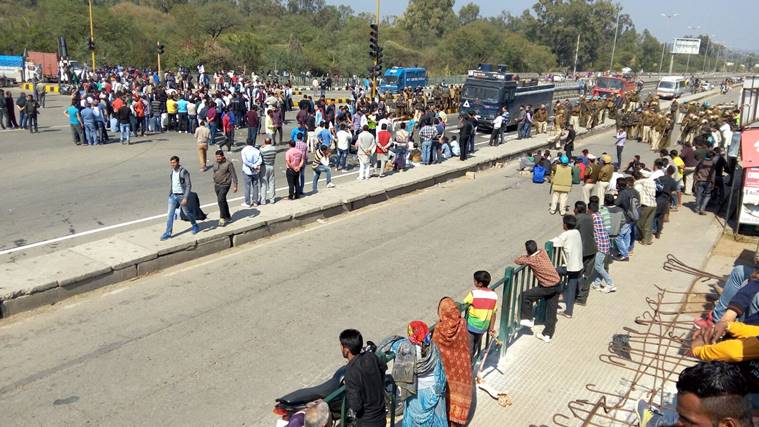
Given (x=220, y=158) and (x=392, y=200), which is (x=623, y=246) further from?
(x=220, y=158)

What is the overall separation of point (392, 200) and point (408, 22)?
356 ft

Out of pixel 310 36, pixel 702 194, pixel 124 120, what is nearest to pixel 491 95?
pixel 702 194

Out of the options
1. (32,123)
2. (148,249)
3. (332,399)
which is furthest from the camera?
(32,123)

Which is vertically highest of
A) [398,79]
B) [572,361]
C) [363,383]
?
[398,79]

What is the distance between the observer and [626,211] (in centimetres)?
1173

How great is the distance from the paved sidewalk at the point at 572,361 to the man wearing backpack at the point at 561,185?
3481 mm

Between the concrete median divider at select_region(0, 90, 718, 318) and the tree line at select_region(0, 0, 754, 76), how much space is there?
43.7m

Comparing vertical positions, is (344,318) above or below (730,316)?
below

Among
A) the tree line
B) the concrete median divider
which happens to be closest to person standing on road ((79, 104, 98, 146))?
the concrete median divider

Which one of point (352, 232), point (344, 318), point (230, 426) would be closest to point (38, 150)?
point (352, 232)

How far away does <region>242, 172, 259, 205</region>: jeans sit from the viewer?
13594mm

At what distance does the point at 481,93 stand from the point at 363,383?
1002 inches

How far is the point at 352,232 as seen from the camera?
1312cm

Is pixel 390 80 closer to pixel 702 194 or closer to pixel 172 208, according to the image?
pixel 702 194
